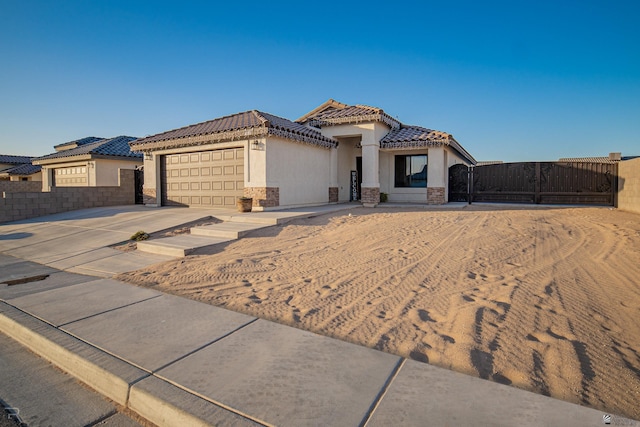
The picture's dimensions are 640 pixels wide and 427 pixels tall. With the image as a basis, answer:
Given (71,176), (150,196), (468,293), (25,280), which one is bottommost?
(25,280)

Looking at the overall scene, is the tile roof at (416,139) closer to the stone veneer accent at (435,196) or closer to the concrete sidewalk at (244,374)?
the stone veneer accent at (435,196)

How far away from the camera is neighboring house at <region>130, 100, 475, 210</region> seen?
13.2 metres

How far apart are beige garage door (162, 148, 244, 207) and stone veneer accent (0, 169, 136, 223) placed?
10.6 feet

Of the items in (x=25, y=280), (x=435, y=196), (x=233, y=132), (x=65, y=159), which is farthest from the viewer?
(x=65, y=159)

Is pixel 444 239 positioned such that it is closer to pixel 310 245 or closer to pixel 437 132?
pixel 310 245

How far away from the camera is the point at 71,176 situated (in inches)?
864

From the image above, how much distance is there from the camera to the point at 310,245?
7996 millimetres

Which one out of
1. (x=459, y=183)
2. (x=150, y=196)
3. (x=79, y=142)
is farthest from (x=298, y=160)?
(x=79, y=142)

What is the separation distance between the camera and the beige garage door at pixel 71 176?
2119 cm

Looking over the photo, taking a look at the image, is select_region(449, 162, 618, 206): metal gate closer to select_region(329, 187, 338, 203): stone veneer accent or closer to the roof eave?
select_region(329, 187, 338, 203): stone veneer accent

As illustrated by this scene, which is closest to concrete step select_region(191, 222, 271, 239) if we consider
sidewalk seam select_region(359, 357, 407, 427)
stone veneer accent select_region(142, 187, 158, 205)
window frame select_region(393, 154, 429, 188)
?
sidewalk seam select_region(359, 357, 407, 427)

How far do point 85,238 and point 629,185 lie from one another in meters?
18.9

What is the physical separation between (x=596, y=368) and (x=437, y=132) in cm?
1506

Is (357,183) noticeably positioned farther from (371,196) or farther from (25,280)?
(25,280)
